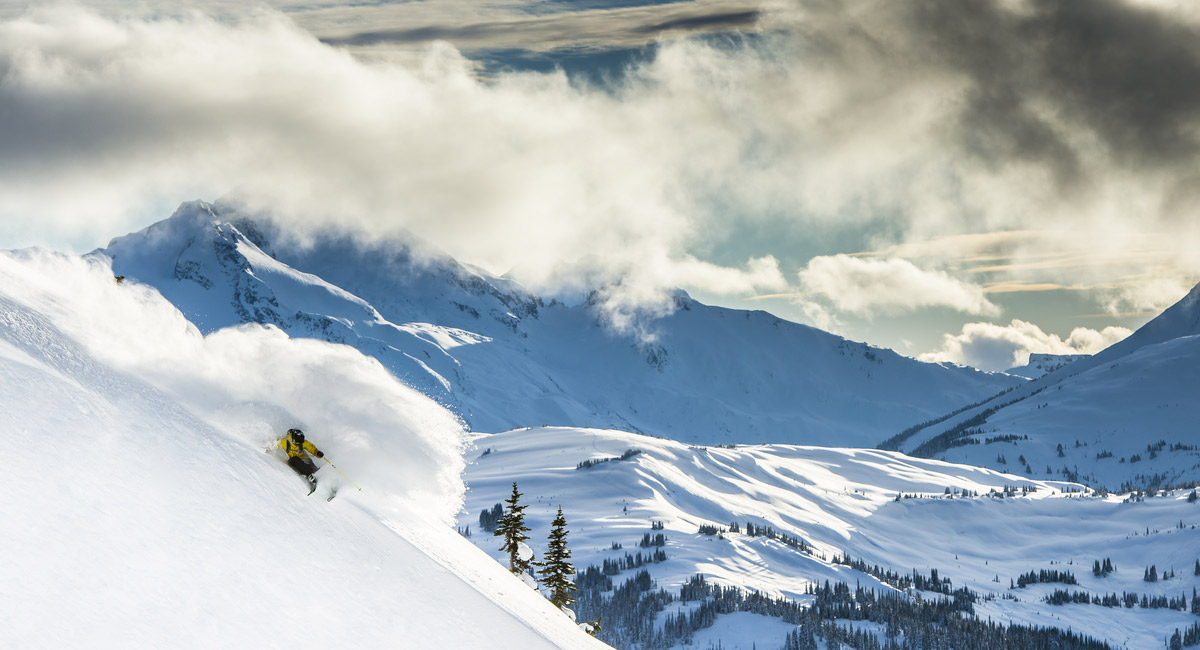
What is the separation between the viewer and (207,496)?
13234 mm

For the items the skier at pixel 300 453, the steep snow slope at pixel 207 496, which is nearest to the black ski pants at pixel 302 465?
the skier at pixel 300 453

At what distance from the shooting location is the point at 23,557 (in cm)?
987

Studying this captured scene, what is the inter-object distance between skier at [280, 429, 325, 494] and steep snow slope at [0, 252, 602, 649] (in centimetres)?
22

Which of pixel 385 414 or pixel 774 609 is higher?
pixel 385 414

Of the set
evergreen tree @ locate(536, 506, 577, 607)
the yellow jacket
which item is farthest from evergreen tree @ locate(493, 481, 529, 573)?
the yellow jacket

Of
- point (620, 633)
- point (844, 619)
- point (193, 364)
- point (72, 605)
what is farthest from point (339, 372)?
point (844, 619)

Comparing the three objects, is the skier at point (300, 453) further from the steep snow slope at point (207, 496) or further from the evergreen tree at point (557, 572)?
the evergreen tree at point (557, 572)

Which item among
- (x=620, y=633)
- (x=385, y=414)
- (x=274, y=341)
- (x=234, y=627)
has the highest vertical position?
(x=274, y=341)

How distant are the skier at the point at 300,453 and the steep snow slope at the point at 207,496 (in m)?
0.22

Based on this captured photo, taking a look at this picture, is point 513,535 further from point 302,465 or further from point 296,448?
point 296,448

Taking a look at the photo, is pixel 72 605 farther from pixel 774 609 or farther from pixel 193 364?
pixel 774 609

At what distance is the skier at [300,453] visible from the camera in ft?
51.3

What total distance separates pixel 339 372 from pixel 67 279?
5688mm

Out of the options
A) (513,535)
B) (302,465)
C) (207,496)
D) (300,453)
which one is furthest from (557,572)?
(207,496)
